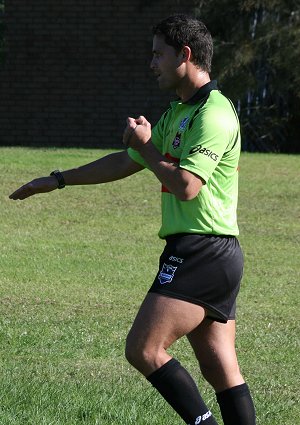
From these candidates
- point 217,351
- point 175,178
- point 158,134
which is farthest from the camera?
point 158,134

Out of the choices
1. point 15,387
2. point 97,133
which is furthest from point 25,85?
point 15,387

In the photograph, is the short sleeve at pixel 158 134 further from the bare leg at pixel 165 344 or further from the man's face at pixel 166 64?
the bare leg at pixel 165 344

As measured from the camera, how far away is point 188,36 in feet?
14.4

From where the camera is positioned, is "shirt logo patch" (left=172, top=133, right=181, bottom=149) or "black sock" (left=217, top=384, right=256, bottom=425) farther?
"black sock" (left=217, top=384, right=256, bottom=425)

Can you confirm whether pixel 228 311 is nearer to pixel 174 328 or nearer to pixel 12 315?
pixel 174 328

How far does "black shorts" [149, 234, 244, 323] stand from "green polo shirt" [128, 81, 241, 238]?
5 centimetres

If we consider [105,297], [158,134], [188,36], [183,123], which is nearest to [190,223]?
[183,123]

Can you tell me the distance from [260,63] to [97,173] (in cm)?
1735

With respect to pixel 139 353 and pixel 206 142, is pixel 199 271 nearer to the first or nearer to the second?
pixel 139 353

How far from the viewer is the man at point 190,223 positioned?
4281 millimetres

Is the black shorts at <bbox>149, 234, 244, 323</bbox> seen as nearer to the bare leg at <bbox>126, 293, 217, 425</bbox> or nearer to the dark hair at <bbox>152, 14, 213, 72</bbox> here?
the bare leg at <bbox>126, 293, 217, 425</bbox>

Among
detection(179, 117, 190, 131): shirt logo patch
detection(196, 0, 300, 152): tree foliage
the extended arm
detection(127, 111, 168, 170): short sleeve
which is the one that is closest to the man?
detection(179, 117, 190, 131): shirt logo patch

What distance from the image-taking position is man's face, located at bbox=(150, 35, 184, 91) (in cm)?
441

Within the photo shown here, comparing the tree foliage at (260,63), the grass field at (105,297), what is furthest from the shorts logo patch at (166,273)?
the tree foliage at (260,63)
